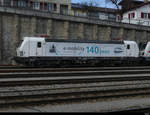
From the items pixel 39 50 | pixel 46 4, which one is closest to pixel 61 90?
pixel 39 50

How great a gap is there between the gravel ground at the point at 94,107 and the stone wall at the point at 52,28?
19.8m

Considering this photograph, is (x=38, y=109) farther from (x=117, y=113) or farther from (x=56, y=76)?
(x=56, y=76)

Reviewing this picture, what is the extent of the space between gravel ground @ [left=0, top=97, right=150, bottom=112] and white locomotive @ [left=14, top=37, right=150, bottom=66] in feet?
42.4

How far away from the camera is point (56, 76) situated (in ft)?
52.3

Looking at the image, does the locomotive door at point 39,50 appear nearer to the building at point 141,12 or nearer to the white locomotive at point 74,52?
the white locomotive at point 74,52

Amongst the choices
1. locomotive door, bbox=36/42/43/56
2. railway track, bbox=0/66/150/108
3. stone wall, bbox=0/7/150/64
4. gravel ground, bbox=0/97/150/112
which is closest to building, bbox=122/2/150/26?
stone wall, bbox=0/7/150/64

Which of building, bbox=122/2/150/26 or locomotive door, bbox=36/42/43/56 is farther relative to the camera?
building, bbox=122/2/150/26

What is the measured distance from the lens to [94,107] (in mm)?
8773

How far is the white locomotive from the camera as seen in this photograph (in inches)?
847

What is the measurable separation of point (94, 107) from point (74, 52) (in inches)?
577

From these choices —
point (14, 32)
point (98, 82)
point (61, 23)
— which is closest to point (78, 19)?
point (61, 23)

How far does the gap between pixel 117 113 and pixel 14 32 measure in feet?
74.0

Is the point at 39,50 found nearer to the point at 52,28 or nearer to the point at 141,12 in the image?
the point at 52,28

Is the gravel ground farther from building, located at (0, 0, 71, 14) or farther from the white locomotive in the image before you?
building, located at (0, 0, 71, 14)
